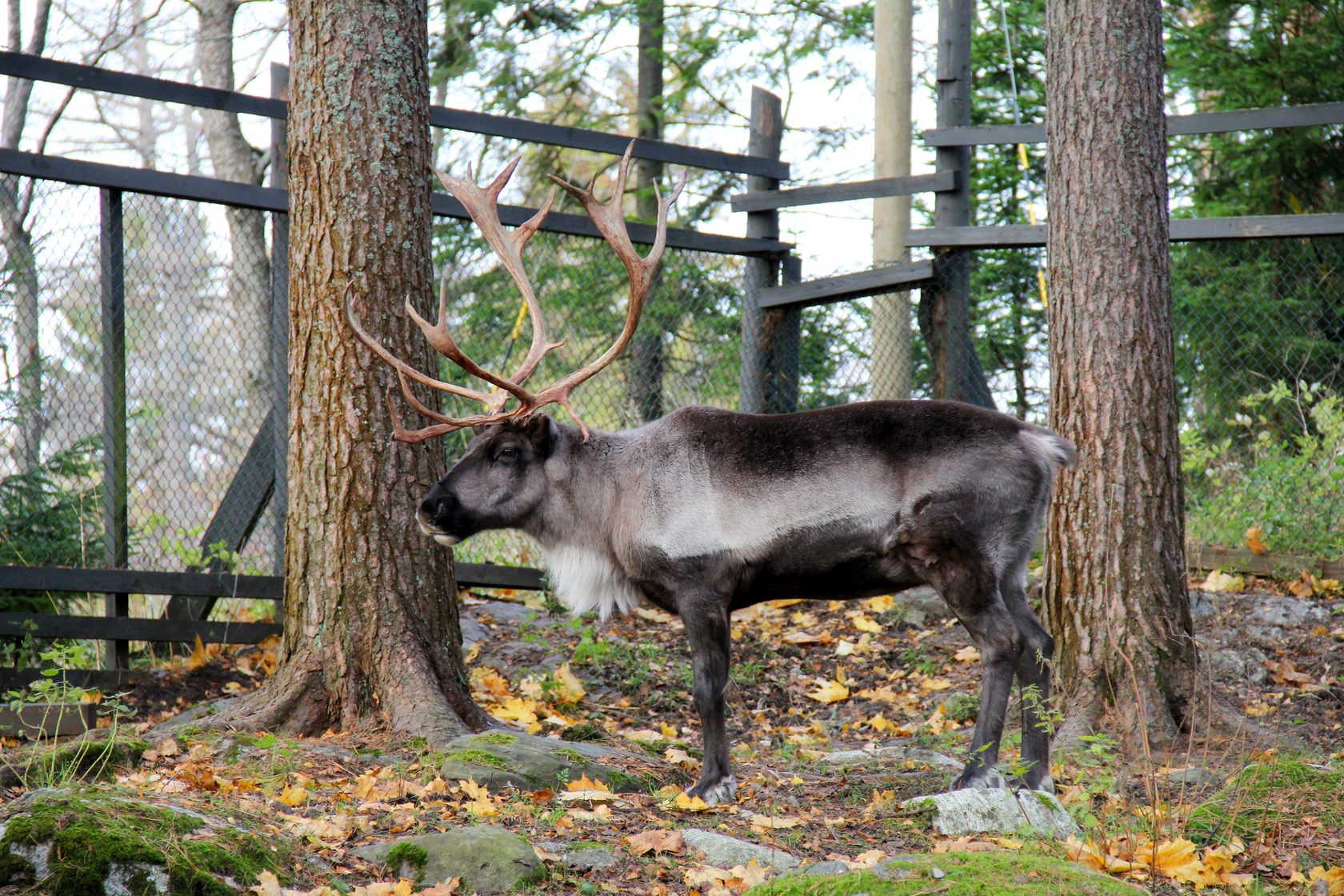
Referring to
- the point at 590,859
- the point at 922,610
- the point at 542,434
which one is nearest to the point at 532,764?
the point at 590,859

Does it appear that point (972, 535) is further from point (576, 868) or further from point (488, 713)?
point (488, 713)

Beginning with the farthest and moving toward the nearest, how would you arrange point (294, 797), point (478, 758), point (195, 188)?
point (195, 188) < point (478, 758) < point (294, 797)

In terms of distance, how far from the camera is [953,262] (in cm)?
860

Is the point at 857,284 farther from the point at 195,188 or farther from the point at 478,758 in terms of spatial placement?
the point at 478,758

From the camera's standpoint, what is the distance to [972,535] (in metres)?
5.01

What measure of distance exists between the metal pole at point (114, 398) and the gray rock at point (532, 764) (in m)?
3.18

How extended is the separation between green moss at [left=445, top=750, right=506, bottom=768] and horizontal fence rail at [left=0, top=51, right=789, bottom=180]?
14.5ft

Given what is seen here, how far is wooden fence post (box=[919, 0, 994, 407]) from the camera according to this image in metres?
8.52

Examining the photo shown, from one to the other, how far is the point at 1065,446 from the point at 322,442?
325cm

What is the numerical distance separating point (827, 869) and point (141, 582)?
5.08m

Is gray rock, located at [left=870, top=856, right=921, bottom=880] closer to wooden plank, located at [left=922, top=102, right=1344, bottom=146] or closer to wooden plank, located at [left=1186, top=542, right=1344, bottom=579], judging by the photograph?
wooden plank, located at [left=1186, top=542, right=1344, bottom=579]

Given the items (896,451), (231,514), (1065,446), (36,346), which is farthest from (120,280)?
(1065,446)

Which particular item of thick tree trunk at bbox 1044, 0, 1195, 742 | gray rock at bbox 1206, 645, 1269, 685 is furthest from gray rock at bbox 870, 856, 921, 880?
gray rock at bbox 1206, 645, 1269, 685

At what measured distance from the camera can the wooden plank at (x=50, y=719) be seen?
5.77 metres
